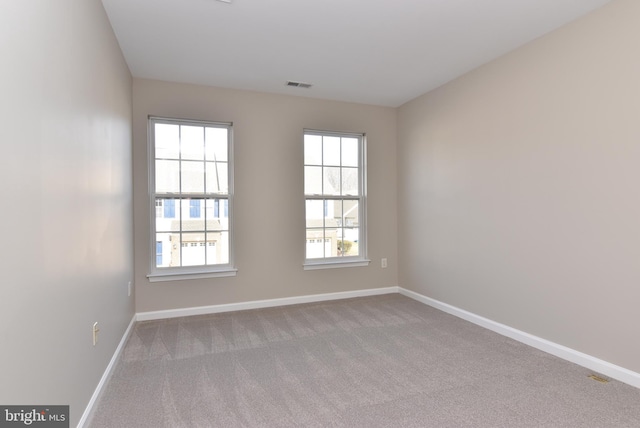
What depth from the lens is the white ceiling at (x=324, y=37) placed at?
2375 millimetres

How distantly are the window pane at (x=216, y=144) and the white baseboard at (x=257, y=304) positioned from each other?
1697 mm

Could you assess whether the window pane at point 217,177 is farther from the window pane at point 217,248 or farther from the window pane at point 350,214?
the window pane at point 350,214

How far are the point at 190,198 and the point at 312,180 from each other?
1478 millimetres

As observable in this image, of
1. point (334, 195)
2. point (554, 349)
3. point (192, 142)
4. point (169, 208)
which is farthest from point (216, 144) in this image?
point (554, 349)

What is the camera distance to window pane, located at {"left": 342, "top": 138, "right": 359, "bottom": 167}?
4.49m

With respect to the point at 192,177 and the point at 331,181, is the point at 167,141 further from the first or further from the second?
the point at 331,181

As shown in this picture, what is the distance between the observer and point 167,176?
3.70 m

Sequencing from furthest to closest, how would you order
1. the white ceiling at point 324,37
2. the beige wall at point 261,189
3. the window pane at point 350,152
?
the window pane at point 350,152 < the beige wall at point 261,189 < the white ceiling at point 324,37

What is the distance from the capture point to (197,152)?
3.82m

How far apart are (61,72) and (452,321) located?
12.0 feet

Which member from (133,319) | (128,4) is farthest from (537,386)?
(128,4)

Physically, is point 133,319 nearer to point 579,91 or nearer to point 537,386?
point 537,386

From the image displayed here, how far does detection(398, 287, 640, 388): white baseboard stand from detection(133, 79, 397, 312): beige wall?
1325mm
